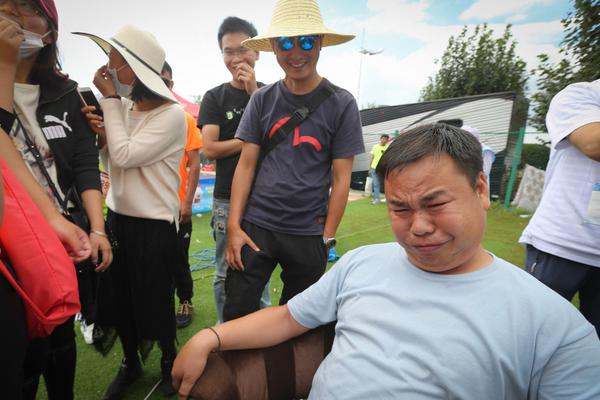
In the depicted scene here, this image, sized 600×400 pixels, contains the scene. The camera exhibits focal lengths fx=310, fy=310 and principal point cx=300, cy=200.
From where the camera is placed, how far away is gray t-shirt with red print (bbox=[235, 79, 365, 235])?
5.80ft

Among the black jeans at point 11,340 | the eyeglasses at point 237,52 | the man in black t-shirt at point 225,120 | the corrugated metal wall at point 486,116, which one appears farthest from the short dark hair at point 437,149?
the corrugated metal wall at point 486,116

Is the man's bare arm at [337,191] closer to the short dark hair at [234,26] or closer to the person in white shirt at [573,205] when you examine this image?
the person in white shirt at [573,205]

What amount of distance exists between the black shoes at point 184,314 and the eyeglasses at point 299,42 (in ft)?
7.79

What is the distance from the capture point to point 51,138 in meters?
1.41

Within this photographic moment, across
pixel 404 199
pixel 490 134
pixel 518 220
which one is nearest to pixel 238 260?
pixel 404 199

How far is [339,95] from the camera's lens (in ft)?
5.92

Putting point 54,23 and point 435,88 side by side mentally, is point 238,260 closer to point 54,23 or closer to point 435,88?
point 54,23

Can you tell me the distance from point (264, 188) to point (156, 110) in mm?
743

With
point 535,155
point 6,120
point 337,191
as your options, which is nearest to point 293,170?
point 337,191

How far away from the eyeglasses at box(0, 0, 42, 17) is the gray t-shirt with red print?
105cm

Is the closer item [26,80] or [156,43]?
[26,80]

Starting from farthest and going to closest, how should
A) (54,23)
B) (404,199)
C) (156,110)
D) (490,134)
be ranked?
(490,134)
(156,110)
(54,23)
(404,199)

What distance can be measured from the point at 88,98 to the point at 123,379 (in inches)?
67.7

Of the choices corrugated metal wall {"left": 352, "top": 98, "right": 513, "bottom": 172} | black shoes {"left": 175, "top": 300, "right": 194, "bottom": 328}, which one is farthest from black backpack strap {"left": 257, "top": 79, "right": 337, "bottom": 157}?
corrugated metal wall {"left": 352, "top": 98, "right": 513, "bottom": 172}
